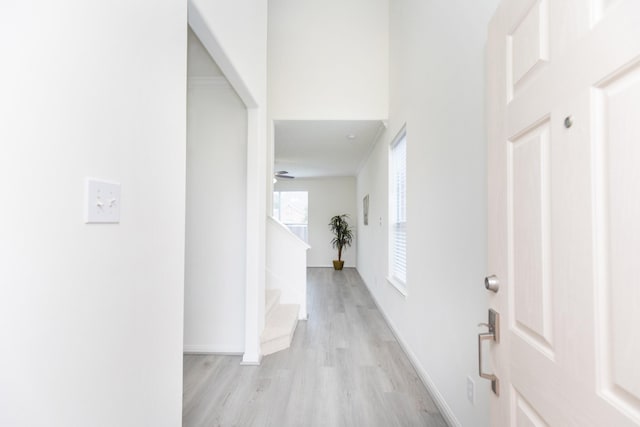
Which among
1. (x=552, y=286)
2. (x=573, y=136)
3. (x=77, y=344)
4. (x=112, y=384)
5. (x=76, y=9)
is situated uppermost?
(x=76, y=9)

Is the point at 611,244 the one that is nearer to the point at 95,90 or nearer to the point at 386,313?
the point at 95,90

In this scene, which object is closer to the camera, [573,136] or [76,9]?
[573,136]

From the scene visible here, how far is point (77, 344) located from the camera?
2.44ft

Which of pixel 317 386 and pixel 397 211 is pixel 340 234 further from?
pixel 317 386

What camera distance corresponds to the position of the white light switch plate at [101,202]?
0.77 meters

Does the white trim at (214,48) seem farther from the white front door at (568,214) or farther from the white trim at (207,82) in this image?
the white front door at (568,214)

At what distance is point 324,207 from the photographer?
27.2ft

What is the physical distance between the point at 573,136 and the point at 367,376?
227 centimetres

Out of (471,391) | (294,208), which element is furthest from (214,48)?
(294,208)

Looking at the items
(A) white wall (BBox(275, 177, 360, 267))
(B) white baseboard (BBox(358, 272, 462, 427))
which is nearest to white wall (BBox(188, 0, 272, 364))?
(B) white baseboard (BBox(358, 272, 462, 427))

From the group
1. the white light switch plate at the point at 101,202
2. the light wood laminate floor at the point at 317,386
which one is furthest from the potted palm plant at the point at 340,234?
the white light switch plate at the point at 101,202

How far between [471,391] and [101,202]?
5.69 ft

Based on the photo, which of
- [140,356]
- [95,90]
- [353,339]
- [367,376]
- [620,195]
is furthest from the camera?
[353,339]

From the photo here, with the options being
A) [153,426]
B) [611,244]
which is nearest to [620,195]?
[611,244]
